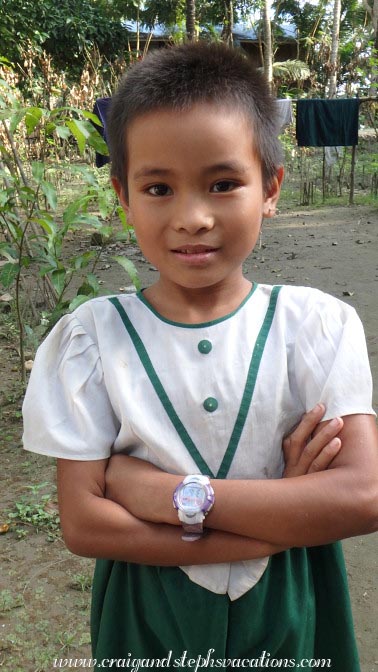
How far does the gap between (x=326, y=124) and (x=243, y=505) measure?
9.31 metres

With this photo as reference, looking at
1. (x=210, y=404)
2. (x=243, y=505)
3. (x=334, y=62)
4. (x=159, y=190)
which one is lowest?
(x=243, y=505)

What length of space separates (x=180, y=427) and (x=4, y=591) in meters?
1.43

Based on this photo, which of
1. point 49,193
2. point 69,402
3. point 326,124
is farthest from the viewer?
point 326,124

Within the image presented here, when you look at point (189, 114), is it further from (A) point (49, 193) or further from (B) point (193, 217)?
(A) point (49, 193)

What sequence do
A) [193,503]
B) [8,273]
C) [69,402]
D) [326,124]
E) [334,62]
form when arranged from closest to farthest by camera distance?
[193,503] → [69,402] → [8,273] → [326,124] → [334,62]

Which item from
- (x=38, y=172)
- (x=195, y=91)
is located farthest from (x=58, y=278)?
(x=195, y=91)

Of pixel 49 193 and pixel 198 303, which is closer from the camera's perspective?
pixel 198 303

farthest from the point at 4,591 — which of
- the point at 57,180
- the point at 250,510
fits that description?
the point at 57,180

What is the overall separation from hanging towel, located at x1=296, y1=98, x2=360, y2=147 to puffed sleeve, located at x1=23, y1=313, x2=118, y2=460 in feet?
29.3

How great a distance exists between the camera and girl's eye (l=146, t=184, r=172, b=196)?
0.98 m

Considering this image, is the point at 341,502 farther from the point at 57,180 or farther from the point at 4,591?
the point at 57,180

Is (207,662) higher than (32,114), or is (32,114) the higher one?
(32,114)

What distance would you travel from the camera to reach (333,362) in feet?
3.35

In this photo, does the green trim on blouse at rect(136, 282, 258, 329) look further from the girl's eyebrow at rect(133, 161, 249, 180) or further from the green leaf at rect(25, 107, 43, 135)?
the green leaf at rect(25, 107, 43, 135)
